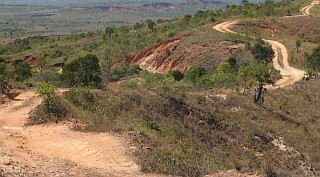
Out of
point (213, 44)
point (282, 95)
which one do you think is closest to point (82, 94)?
point (282, 95)

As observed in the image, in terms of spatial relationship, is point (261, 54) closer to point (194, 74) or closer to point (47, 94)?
point (194, 74)

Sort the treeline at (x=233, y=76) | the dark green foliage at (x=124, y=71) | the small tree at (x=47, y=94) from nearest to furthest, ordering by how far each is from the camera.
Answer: the small tree at (x=47, y=94)
the treeline at (x=233, y=76)
the dark green foliage at (x=124, y=71)

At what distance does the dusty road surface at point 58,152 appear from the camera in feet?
39.9

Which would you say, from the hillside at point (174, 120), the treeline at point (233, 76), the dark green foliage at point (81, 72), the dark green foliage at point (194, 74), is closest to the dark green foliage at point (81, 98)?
the hillside at point (174, 120)

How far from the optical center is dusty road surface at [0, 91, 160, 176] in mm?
12156

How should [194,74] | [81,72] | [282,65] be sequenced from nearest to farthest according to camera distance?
[81,72] < [194,74] < [282,65]

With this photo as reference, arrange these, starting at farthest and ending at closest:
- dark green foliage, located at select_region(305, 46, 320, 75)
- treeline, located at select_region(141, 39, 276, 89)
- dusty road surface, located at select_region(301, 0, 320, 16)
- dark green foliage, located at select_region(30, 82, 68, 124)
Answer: dusty road surface, located at select_region(301, 0, 320, 16) < dark green foliage, located at select_region(305, 46, 320, 75) < treeline, located at select_region(141, 39, 276, 89) < dark green foliage, located at select_region(30, 82, 68, 124)

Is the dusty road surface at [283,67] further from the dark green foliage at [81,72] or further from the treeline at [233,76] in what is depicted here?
the dark green foliage at [81,72]

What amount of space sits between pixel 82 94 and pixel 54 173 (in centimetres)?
847

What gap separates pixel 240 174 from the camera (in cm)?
1192

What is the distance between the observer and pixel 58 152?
46.1 ft

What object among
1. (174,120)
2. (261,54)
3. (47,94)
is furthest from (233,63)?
(47,94)

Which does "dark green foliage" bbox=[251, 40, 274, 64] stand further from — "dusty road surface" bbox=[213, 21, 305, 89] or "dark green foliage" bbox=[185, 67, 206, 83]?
"dark green foliage" bbox=[185, 67, 206, 83]

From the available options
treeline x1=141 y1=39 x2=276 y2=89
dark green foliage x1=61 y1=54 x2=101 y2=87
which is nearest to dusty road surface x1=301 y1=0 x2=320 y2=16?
treeline x1=141 y1=39 x2=276 y2=89
